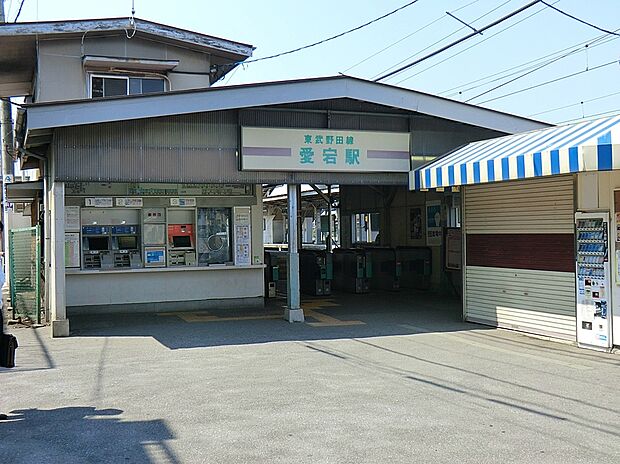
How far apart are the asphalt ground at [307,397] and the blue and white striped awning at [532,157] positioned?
2.58 meters

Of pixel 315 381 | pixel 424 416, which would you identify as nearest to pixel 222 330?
pixel 315 381

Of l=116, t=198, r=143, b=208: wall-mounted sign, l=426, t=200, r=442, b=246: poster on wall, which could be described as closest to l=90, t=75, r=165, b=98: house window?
l=116, t=198, r=143, b=208: wall-mounted sign

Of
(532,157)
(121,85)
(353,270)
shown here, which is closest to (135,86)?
(121,85)

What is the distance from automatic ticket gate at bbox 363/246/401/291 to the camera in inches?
755

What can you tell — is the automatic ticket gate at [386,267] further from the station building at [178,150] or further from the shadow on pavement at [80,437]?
the shadow on pavement at [80,437]

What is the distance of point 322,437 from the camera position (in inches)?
235

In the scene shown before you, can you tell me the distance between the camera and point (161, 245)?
14.7 meters

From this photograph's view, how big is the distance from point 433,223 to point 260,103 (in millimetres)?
8599

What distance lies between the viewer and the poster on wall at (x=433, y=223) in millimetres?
18902

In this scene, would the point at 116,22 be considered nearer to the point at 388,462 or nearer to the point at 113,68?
the point at 113,68

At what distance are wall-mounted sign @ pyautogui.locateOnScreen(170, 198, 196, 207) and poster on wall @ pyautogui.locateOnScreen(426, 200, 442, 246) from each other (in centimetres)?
714

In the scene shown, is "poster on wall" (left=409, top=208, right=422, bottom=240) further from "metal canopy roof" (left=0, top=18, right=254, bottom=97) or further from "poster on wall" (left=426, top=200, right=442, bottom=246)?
"metal canopy roof" (left=0, top=18, right=254, bottom=97)

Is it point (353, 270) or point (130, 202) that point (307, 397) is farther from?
point (353, 270)

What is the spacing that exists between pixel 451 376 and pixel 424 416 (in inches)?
74.4
